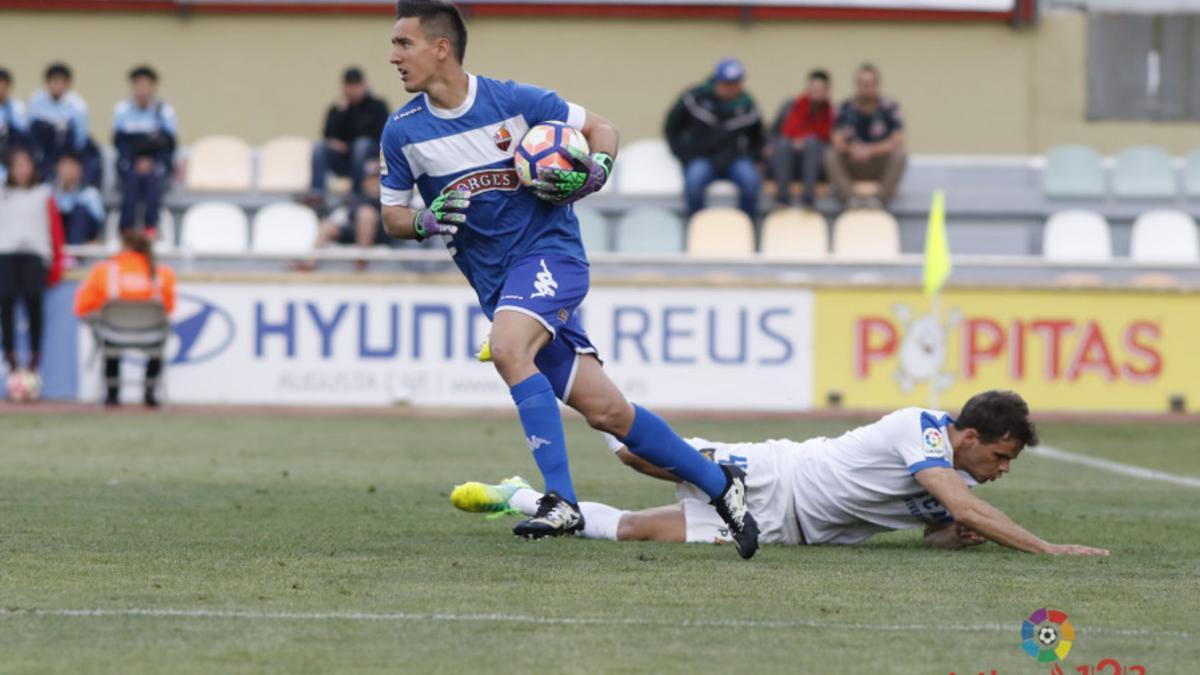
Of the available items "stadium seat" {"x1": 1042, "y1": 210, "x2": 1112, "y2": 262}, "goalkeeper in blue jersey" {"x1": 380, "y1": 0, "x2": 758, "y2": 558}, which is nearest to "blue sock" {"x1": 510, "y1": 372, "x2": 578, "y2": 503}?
"goalkeeper in blue jersey" {"x1": 380, "y1": 0, "x2": 758, "y2": 558}

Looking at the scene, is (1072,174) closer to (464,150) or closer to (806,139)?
(806,139)

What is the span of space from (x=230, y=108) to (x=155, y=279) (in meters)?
5.60

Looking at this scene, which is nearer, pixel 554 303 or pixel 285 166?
pixel 554 303

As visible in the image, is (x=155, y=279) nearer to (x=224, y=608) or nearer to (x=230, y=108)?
(x=230, y=108)

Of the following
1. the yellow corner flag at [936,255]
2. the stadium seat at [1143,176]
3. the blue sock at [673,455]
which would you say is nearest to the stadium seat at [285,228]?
the yellow corner flag at [936,255]

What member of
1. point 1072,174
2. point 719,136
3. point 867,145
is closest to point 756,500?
point 719,136

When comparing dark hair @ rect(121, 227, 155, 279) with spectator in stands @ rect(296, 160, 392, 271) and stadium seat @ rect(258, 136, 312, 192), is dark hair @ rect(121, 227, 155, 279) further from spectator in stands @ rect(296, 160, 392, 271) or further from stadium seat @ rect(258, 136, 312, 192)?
stadium seat @ rect(258, 136, 312, 192)

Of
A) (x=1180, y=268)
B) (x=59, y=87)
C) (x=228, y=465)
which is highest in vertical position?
(x=59, y=87)

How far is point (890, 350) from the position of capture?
689 inches

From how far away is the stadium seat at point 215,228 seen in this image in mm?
19312

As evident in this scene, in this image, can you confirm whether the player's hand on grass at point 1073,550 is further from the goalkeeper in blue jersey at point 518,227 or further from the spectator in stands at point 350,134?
the spectator in stands at point 350,134

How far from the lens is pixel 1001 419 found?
715cm

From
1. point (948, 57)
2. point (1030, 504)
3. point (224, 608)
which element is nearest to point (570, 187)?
point (224, 608)

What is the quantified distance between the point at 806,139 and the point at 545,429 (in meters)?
12.2
